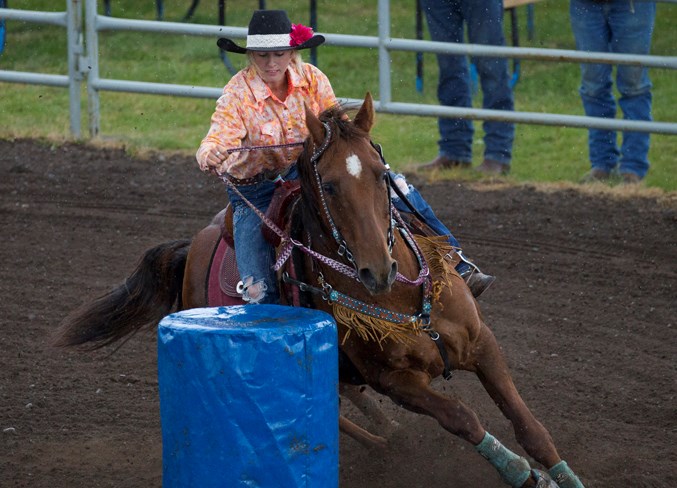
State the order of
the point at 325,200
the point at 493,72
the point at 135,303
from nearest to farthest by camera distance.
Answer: the point at 325,200, the point at 135,303, the point at 493,72

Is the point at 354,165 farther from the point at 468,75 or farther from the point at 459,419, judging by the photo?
the point at 468,75

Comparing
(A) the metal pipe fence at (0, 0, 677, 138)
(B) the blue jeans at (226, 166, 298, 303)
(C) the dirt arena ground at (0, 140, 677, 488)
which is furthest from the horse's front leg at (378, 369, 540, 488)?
(A) the metal pipe fence at (0, 0, 677, 138)

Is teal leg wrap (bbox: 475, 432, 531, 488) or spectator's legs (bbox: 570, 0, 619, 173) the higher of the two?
spectator's legs (bbox: 570, 0, 619, 173)

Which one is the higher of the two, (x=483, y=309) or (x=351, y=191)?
(x=351, y=191)

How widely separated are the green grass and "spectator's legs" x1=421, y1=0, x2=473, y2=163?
417 mm

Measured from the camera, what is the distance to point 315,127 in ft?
14.3

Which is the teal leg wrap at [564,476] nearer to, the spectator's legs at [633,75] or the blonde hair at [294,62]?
the blonde hair at [294,62]

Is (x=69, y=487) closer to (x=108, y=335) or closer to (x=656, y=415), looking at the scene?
(x=108, y=335)

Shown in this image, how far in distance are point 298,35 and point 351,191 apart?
909mm

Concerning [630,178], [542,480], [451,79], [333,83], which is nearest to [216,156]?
[542,480]

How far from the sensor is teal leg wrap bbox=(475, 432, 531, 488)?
14.8 ft

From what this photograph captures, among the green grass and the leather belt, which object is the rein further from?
the green grass

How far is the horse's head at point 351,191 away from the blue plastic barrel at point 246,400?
0.93 ft

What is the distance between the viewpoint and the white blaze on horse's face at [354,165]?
13.7ft
